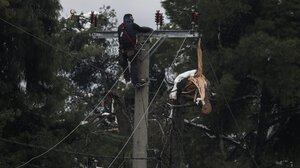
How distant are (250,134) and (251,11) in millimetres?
6242

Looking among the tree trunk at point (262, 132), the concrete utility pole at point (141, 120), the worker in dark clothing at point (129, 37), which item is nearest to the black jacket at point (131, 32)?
the worker in dark clothing at point (129, 37)

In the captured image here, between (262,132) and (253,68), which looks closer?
(253,68)

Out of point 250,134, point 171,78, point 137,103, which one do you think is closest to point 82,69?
point 171,78

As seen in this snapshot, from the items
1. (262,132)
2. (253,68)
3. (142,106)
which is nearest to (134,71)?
(142,106)

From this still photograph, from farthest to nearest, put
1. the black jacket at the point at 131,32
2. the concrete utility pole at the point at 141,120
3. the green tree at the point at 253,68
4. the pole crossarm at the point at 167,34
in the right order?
the green tree at the point at 253,68 < the pole crossarm at the point at 167,34 < the black jacket at the point at 131,32 < the concrete utility pole at the point at 141,120

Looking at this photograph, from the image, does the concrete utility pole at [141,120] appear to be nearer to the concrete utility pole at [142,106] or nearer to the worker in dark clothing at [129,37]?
the concrete utility pole at [142,106]

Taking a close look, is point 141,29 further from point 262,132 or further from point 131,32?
point 262,132

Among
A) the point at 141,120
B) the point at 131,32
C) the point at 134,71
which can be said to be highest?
the point at 131,32

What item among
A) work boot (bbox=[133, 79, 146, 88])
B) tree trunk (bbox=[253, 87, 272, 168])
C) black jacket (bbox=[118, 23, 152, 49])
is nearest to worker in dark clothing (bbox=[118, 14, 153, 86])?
black jacket (bbox=[118, 23, 152, 49])

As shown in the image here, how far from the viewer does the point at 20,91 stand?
17.2m

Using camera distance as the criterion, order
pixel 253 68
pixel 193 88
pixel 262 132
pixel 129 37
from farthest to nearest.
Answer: pixel 262 132 < pixel 253 68 < pixel 193 88 < pixel 129 37

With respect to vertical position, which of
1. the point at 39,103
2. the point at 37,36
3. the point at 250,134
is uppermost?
the point at 37,36

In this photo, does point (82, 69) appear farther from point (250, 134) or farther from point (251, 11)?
point (251, 11)

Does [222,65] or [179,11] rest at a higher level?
[179,11]
